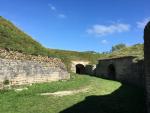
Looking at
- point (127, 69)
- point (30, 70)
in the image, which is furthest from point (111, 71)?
point (30, 70)

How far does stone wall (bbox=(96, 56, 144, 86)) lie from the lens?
2161 centimetres

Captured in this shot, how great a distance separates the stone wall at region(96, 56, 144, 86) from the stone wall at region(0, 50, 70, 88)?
5706 mm

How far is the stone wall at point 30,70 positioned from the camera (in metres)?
15.3

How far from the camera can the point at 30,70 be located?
58.0 feet

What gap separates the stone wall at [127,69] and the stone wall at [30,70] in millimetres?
5706

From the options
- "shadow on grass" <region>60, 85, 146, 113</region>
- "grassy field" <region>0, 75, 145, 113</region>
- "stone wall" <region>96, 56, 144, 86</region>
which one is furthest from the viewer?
"stone wall" <region>96, 56, 144, 86</region>

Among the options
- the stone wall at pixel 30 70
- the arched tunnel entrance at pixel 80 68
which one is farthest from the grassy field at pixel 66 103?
the arched tunnel entrance at pixel 80 68

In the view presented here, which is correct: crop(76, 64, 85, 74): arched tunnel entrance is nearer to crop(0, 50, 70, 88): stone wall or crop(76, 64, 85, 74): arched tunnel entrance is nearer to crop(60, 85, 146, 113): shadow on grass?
crop(0, 50, 70, 88): stone wall

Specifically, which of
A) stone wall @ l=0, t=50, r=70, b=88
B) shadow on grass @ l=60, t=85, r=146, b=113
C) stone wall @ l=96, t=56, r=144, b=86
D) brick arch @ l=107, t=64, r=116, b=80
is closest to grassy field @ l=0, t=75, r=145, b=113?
shadow on grass @ l=60, t=85, r=146, b=113

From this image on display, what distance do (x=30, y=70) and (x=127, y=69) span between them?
10.2m

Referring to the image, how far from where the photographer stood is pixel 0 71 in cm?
1473

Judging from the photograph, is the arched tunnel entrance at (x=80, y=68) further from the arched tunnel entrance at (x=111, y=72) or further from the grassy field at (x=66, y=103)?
the grassy field at (x=66, y=103)

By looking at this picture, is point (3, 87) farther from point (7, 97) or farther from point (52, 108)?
point (52, 108)

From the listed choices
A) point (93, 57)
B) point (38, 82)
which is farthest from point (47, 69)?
point (93, 57)
